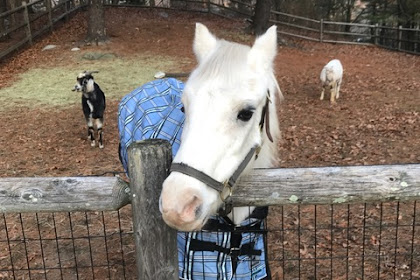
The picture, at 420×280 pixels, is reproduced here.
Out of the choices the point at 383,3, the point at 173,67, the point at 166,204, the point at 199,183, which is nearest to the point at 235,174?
the point at 199,183

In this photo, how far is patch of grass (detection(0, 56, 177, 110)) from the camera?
935 cm

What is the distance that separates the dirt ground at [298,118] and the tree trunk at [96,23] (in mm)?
420

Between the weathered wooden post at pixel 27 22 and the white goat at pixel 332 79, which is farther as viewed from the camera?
the weathered wooden post at pixel 27 22

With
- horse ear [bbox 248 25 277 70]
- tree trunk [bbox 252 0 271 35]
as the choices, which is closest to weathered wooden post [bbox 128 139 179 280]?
horse ear [bbox 248 25 277 70]

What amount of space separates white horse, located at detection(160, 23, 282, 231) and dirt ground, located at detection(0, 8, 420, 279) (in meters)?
4.11

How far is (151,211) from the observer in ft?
5.86

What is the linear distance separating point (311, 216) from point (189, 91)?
3080 millimetres

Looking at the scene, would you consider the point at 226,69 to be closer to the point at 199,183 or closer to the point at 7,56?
the point at 199,183

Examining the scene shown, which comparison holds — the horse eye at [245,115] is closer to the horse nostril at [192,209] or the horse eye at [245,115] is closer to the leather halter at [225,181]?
the leather halter at [225,181]

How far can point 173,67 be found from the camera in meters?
12.0

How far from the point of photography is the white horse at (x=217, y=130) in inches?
59.9

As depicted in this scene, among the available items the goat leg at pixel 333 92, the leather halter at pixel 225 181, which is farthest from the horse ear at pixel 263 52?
the goat leg at pixel 333 92

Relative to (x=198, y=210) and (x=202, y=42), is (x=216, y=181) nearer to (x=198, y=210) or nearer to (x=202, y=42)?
(x=198, y=210)

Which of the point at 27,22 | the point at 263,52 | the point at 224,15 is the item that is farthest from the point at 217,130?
the point at 224,15
